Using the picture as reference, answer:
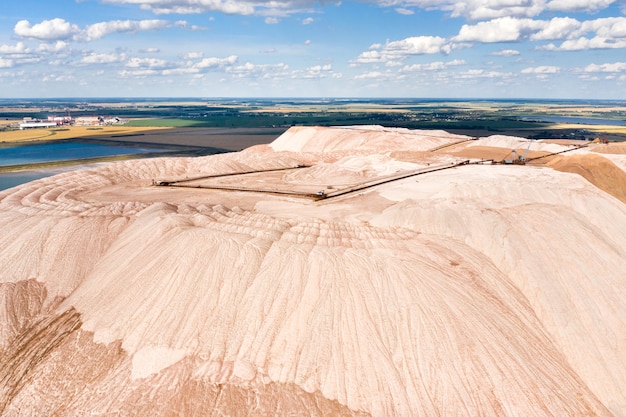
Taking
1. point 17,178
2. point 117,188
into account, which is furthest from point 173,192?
point 17,178

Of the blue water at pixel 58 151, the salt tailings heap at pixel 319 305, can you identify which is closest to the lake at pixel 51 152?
the blue water at pixel 58 151

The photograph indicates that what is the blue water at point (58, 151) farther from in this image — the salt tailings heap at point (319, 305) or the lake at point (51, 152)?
the salt tailings heap at point (319, 305)

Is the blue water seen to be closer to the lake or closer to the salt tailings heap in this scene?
the lake

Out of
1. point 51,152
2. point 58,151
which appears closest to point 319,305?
point 51,152

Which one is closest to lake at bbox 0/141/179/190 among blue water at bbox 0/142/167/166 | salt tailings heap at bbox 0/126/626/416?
blue water at bbox 0/142/167/166

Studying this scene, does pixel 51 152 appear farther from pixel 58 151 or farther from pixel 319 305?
pixel 319 305

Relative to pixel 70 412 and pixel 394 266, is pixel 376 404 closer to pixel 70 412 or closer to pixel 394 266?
pixel 394 266
